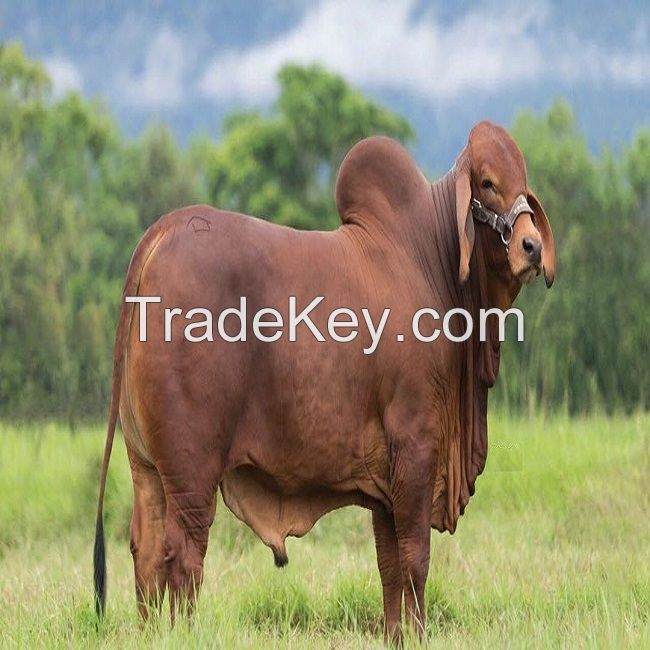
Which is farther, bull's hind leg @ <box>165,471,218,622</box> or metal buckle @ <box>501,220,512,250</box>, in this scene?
metal buckle @ <box>501,220,512,250</box>

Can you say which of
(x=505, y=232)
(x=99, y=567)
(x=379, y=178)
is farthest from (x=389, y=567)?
(x=379, y=178)

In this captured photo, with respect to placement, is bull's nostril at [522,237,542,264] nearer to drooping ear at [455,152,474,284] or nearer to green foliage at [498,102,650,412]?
drooping ear at [455,152,474,284]

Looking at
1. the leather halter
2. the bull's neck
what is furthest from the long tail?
the leather halter

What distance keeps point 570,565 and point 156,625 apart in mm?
2750

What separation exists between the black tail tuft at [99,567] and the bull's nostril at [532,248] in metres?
1.83

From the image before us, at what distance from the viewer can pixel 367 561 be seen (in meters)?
6.44

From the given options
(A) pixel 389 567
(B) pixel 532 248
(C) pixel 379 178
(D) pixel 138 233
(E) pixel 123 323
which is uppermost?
(D) pixel 138 233

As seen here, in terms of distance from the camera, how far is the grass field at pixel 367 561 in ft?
15.5

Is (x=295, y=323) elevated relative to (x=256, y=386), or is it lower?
elevated

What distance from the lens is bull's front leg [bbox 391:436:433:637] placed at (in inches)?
179

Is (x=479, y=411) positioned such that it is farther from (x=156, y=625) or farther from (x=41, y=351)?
(x=41, y=351)

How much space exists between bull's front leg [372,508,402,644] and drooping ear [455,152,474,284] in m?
1.01

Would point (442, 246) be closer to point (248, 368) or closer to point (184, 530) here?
point (248, 368)

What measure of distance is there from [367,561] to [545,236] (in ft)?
7.50
